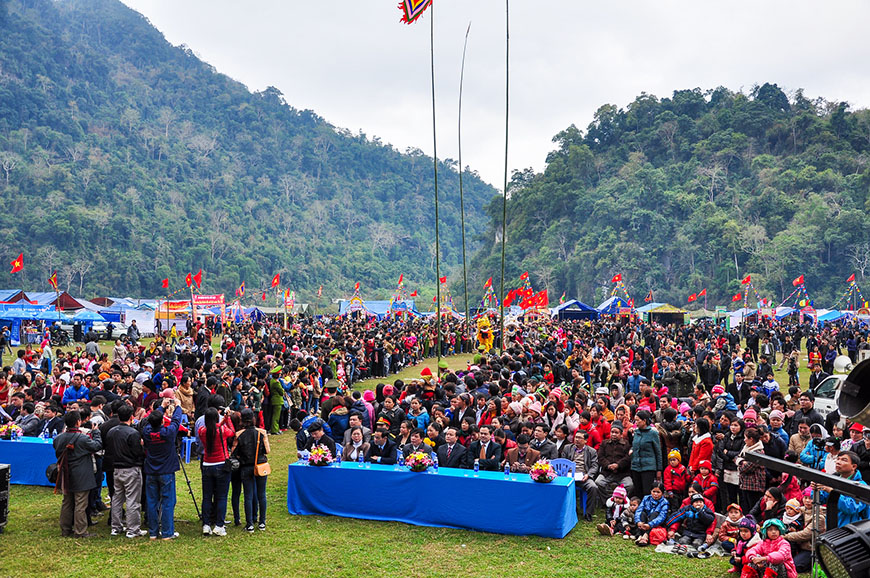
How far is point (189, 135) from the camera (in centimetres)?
12625

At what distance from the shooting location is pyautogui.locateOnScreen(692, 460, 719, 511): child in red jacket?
8320 mm

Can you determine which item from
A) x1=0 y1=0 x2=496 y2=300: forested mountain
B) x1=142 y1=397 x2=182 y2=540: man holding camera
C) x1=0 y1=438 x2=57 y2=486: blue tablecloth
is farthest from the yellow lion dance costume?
x1=0 y1=0 x2=496 y2=300: forested mountain

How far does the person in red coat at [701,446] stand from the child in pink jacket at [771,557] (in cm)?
171

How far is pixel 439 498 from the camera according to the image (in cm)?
852

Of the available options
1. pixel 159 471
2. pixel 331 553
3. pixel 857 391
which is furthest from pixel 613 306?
pixel 857 391

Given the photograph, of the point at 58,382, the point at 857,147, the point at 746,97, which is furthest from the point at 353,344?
the point at 746,97

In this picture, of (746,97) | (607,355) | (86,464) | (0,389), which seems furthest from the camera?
(746,97)

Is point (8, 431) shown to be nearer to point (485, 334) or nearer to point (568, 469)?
point (568, 469)

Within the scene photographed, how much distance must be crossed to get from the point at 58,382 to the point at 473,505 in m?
9.08

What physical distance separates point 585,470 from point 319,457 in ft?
10.8

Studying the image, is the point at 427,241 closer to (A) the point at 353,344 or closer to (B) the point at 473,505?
(A) the point at 353,344

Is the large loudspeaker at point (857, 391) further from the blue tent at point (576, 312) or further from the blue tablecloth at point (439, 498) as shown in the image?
the blue tent at point (576, 312)

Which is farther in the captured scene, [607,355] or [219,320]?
[219,320]

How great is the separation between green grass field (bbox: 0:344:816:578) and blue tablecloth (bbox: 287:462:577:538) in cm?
9
